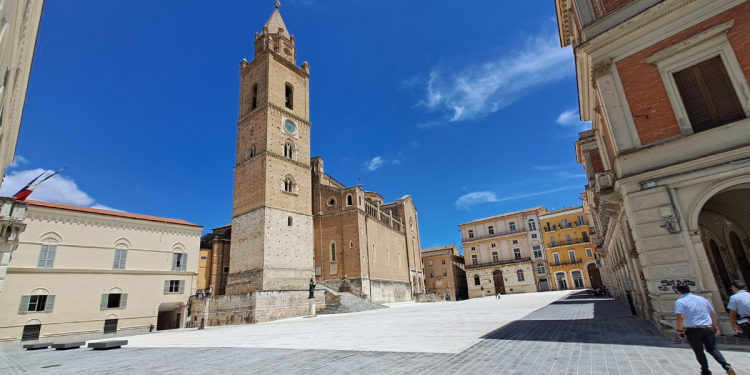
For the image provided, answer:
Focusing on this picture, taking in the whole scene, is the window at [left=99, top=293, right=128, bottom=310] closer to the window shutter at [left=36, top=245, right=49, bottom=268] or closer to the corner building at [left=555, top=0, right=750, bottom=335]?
the window shutter at [left=36, top=245, right=49, bottom=268]

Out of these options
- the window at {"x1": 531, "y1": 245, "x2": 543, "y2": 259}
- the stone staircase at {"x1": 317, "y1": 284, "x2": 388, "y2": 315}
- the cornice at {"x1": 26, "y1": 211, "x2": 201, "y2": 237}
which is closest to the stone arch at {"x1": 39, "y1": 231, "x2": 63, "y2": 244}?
the cornice at {"x1": 26, "y1": 211, "x2": 201, "y2": 237}

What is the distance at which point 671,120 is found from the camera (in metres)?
7.86

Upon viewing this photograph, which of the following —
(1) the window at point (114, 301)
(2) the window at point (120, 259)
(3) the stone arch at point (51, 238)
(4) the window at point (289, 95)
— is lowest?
(1) the window at point (114, 301)

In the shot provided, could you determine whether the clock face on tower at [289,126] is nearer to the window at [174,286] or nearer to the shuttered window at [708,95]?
the window at [174,286]

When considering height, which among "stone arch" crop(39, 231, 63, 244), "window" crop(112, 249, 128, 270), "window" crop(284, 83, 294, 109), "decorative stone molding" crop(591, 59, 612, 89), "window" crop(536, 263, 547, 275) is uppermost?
"window" crop(284, 83, 294, 109)

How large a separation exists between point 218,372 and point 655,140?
10235mm

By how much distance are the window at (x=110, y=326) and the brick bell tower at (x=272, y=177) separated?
7.79 meters

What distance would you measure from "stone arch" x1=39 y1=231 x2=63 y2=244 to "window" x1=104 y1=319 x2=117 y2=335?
541 centimetres

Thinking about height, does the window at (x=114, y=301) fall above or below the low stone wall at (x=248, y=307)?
above

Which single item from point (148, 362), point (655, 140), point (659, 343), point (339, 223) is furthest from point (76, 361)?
point (339, 223)

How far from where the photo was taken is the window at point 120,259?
21.6 m

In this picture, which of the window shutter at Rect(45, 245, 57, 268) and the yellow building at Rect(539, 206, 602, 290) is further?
the yellow building at Rect(539, 206, 602, 290)

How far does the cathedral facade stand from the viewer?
25.8 metres

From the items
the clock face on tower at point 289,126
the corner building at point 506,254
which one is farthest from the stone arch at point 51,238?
the corner building at point 506,254
